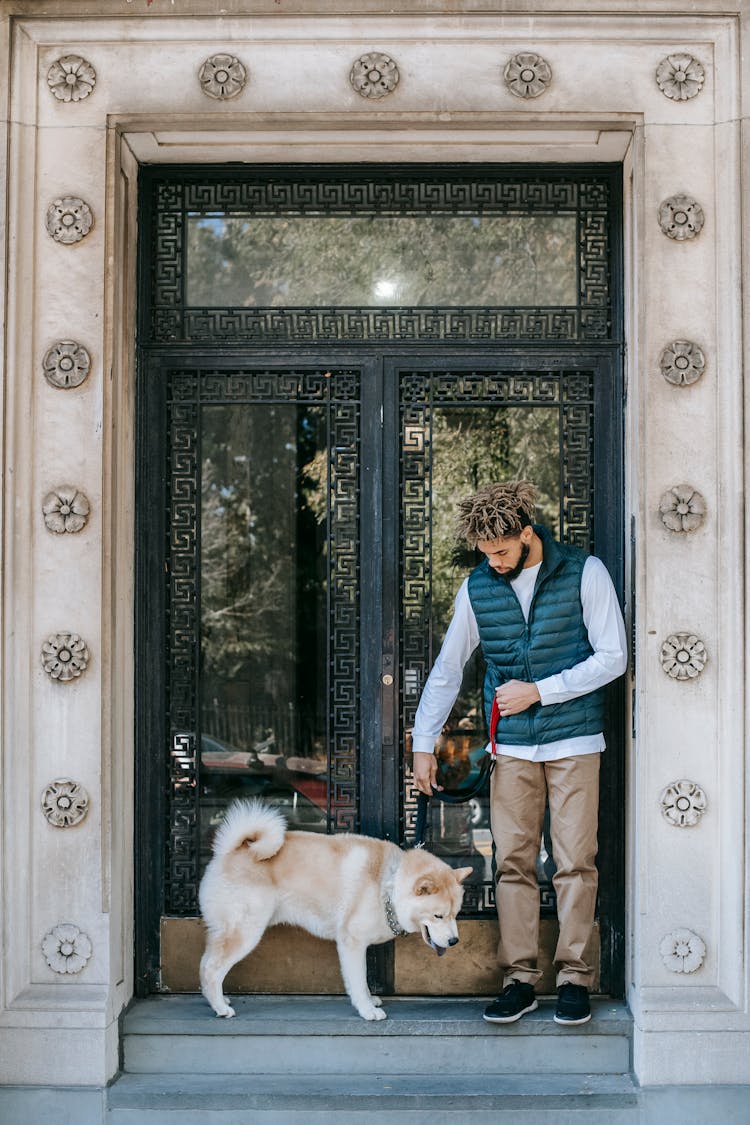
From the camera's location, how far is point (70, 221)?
15.9 ft

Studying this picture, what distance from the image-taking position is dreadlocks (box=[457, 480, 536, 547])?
15.6ft

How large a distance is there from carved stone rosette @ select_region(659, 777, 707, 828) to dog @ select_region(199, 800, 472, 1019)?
0.89 m

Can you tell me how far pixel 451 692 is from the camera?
5.08m

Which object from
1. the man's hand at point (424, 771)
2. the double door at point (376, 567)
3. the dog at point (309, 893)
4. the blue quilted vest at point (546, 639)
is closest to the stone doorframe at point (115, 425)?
the blue quilted vest at point (546, 639)

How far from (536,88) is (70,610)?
9.62 ft

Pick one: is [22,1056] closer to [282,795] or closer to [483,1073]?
[282,795]

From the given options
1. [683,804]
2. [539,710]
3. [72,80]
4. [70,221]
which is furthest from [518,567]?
[72,80]

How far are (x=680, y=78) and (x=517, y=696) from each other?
2677mm

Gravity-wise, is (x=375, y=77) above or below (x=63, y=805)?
above

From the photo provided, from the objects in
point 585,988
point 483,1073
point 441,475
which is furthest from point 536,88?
point 483,1073

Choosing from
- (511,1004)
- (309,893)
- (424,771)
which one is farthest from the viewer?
(424,771)

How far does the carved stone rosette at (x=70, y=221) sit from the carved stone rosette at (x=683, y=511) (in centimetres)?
269

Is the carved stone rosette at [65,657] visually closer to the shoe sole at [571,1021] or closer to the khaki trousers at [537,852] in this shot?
the khaki trousers at [537,852]

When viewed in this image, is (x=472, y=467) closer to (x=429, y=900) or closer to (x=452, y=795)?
(x=452, y=795)
